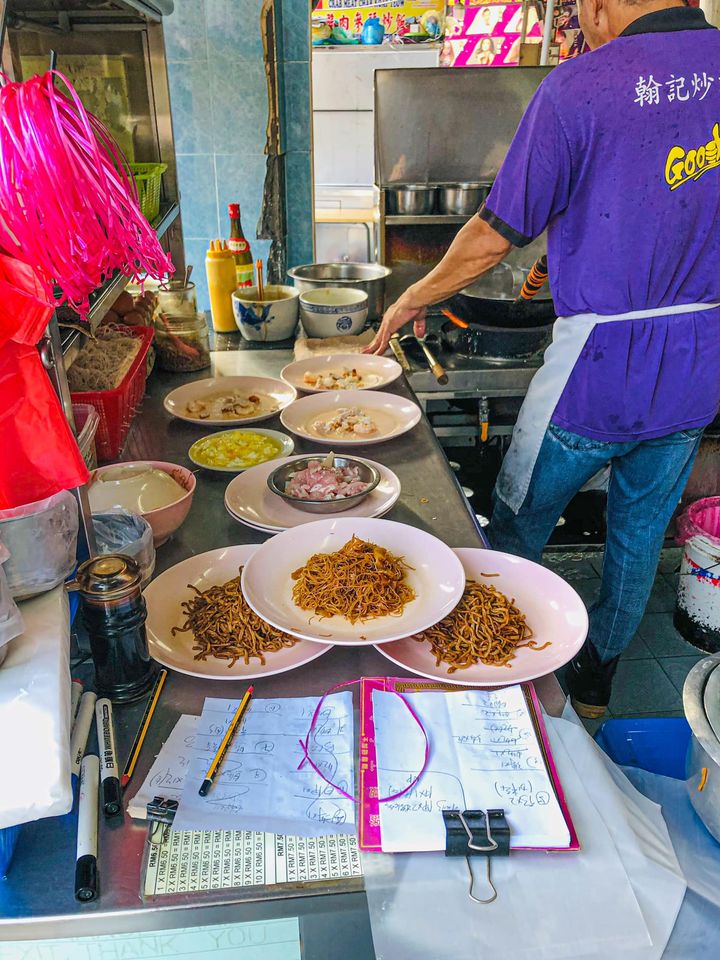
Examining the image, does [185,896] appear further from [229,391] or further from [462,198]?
[462,198]

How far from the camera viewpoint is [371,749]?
108 cm

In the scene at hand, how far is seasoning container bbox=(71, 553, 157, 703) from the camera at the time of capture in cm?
107

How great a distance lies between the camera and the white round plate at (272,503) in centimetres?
173

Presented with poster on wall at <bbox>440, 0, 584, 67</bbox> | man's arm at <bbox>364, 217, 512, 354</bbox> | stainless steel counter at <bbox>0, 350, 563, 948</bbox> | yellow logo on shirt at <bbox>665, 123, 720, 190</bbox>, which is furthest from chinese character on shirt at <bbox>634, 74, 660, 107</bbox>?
poster on wall at <bbox>440, 0, 584, 67</bbox>

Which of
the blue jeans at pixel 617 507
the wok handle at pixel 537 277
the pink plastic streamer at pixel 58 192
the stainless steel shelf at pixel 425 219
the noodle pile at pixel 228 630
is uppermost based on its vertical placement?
the pink plastic streamer at pixel 58 192

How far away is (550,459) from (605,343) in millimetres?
392

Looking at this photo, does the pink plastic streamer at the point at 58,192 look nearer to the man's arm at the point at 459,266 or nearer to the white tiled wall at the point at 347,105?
the man's arm at the point at 459,266

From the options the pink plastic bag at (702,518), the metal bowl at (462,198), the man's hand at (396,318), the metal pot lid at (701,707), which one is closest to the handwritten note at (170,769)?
the metal pot lid at (701,707)

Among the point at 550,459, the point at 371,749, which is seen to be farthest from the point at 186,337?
the point at 371,749

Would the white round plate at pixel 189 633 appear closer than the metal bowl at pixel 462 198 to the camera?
Yes

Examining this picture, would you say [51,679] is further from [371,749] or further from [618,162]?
[618,162]

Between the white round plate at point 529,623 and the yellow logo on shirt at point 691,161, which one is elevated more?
the yellow logo on shirt at point 691,161

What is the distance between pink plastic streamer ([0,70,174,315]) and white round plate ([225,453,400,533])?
2.87ft

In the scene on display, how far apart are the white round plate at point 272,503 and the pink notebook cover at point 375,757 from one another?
556 mm
